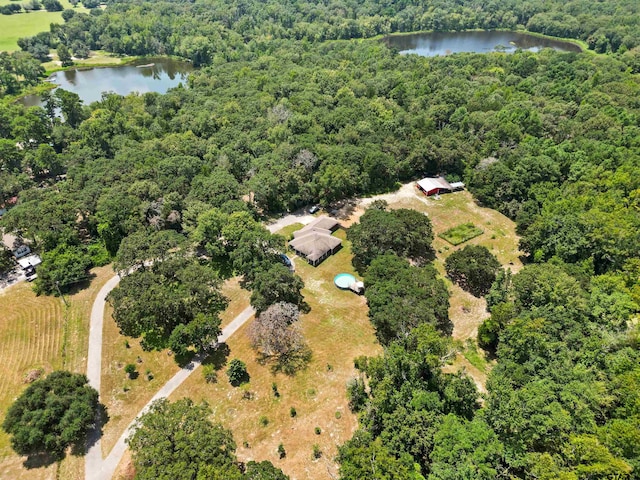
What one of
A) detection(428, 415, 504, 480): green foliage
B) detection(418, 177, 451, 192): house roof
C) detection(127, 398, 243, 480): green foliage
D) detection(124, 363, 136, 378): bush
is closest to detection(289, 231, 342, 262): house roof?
detection(418, 177, 451, 192): house roof

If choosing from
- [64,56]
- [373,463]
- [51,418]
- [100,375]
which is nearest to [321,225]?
[100,375]

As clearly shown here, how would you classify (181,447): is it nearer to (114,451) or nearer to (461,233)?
(114,451)

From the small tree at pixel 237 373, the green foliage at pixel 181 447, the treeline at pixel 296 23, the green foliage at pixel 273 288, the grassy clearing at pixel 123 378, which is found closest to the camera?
the green foliage at pixel 181 447

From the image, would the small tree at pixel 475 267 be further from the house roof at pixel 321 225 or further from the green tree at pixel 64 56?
the green tree at pixel 64 56

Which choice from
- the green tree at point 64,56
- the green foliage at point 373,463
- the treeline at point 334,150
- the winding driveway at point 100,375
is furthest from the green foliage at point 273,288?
the green tree at point 64,56

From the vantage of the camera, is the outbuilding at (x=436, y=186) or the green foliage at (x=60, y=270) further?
the outbuilding at (x=436, y=186)

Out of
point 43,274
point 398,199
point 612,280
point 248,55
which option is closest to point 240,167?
point 398,199

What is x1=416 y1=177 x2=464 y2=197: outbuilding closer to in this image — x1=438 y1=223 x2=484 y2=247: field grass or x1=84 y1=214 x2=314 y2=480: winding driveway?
x1=438 y1=223 x2=484 y2=247: field grass

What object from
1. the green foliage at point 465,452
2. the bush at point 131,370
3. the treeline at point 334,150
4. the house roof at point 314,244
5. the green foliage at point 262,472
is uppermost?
the treeline at point 334,150
